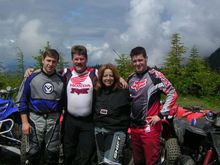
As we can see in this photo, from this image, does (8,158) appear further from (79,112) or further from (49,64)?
(49,64)

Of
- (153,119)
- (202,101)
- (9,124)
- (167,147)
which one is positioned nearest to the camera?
(153,119)

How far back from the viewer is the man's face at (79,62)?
5.71 metres

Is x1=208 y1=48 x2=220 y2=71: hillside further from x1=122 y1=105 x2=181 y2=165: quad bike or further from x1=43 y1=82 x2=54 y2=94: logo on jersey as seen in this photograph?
x1=43 y1=82 x2=54 y2=94: logo on jersey

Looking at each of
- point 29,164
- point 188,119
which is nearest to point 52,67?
point 29,164

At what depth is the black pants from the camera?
577cm

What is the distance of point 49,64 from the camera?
571 centimetres

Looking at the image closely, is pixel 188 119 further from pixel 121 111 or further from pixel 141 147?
pixel 121 111

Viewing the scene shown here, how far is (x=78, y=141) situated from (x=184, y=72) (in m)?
11.6

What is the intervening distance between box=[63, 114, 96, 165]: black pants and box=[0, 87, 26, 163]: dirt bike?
1037mm

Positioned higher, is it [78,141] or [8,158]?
[78,141]

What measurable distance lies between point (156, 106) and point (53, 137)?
1.44 metres

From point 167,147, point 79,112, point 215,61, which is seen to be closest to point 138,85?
point 79,112

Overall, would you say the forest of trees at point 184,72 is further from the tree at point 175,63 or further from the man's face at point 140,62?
the man's face at point 140,62

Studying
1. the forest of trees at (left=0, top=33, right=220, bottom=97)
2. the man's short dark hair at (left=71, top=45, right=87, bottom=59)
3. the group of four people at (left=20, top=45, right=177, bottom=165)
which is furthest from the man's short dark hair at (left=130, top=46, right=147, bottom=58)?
→ the forest of trees at (left=0, top=33, right=220, bottom=97)
